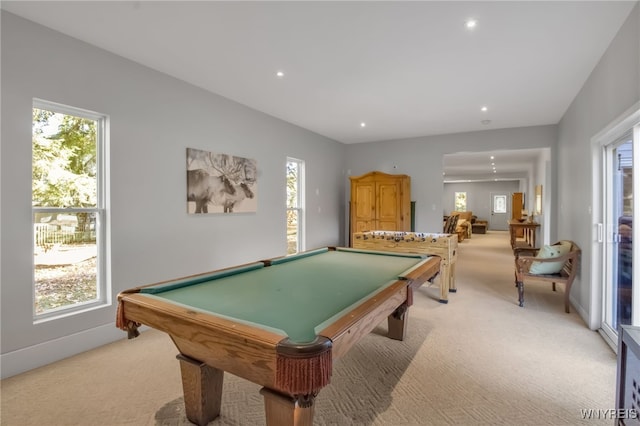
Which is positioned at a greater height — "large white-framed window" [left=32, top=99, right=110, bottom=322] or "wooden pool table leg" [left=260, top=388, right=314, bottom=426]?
"large white-framed window" [left=32, top=99, right=110, bottom=322]

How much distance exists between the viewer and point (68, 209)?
8.46ft

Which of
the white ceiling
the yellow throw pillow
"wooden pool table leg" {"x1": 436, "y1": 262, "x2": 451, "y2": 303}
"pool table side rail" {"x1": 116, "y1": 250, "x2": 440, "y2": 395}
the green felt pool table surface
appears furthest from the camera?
"wooden pool table leg" {"x1": 436, "y1": 262, "x2": 451, "y2": 303}

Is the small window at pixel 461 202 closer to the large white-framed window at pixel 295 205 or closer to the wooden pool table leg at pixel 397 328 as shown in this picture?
the large white-framed window at pixel 295 205

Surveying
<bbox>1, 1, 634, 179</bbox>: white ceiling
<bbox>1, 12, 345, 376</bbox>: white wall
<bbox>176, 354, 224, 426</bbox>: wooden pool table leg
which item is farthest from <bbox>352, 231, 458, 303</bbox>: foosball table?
<bbox>176, 354, 224, 426</bbox>: wooden pool table leg

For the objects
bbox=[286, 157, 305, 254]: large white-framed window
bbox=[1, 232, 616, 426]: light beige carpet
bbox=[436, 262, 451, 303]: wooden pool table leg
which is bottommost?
bbox=[1, 232, 616, 426]: light beige carpet

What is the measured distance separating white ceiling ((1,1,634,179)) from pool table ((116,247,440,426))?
73.1 inches

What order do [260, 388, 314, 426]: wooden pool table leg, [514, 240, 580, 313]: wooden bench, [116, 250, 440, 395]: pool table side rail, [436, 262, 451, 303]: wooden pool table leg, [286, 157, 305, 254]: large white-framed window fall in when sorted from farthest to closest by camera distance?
[286, 157, 305, 254]: large white-framed window, [436, 262, 451, 303]: wooden pool table leg, [514, 240, 580, 313]: wooden bench, [260, 388, 314, 426]: wooden pool table leg, [116, 250, 440, 395]: pool table side rail

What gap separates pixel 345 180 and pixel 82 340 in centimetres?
536

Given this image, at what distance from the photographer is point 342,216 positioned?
6.94 metres

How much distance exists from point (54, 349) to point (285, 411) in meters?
2.41

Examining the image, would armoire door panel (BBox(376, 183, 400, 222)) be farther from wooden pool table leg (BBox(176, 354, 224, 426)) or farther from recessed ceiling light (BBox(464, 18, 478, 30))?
wooden pool table leg (BBox(176, 354, 224, 426))

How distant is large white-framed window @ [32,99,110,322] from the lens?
8.04 ft

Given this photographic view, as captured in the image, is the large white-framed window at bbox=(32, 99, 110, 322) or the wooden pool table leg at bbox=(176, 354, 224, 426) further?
the large white-framed window at bbox=(32, 99, 110, 322)

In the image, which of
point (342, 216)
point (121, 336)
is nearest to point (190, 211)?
point (121, 336)
